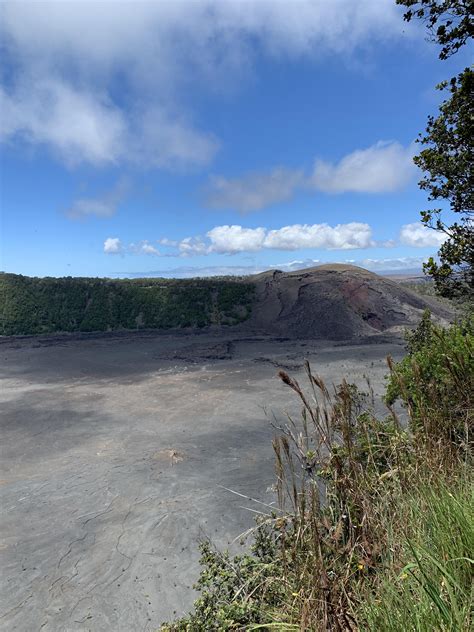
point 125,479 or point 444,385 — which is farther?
point 125,479

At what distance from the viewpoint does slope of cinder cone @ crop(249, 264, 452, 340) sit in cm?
4053

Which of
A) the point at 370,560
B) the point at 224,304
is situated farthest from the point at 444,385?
the point at 224,304

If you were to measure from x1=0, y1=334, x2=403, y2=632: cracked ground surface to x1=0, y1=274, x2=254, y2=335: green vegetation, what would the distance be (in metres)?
17.5

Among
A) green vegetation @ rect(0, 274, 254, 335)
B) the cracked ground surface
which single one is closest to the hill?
green vegetation @ rect(0, 274, 254, 335)

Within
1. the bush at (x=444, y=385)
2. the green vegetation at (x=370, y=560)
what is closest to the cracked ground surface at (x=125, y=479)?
the green vegetation at (x=370, y=560)

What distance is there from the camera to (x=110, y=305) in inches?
1903

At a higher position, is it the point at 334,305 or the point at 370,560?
the point at 370,560

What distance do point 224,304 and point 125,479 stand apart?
36.2 meters

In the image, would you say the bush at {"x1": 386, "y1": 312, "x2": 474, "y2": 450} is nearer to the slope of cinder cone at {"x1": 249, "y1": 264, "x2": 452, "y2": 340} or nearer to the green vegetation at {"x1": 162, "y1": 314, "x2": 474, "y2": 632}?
the green vegetation at {"x1": 162, "y1": 314, "x2": 474, "y2": 632}

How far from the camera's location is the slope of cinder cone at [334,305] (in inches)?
1596

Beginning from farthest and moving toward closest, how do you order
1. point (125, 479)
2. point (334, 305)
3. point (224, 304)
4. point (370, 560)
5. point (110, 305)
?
1. point (110, 305)
2. point (224, 304)
3. point (334, 305)
4. point (125, 479)
5. point (370, 560)

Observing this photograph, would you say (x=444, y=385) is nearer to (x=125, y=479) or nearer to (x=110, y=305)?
(x=125, y=479)

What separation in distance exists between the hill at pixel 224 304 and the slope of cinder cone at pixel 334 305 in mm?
104

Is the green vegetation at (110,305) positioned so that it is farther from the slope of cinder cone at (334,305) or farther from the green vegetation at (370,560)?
the green vegetation at (370,560)
